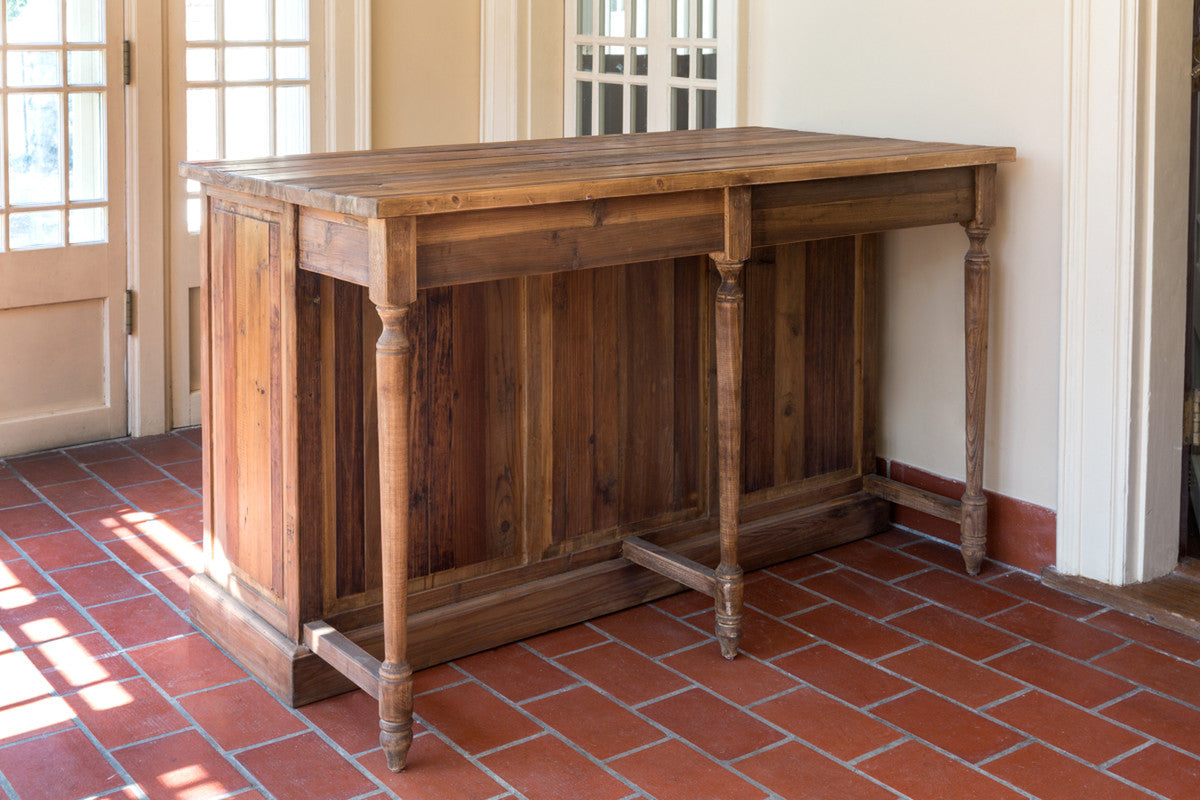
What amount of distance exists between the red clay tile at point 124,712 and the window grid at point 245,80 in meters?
2.51

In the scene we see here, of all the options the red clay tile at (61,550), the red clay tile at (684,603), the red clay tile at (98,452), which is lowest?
the red clay tile at (684,603)

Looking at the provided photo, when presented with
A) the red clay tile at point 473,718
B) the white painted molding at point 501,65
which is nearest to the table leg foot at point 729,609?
the red clay tile at point 473,718

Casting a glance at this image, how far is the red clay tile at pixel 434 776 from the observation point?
2.83 meters

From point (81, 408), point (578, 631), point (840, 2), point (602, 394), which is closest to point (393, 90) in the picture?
point (81, 408)

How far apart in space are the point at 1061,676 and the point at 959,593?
56 centimetres

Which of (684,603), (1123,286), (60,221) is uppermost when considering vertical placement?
(60,221)

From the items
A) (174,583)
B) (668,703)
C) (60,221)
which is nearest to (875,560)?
(668,703)

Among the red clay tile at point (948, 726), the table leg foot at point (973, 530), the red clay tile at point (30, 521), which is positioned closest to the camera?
the red clay tile at point (948, 726)

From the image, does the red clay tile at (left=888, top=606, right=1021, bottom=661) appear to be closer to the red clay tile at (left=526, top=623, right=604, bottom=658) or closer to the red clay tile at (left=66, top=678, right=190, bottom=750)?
the red clay tile at (left=526, top=623, right=604, bottom=658)

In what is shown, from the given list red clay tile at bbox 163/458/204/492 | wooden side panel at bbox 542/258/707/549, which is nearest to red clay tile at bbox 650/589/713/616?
wooden side panel at bbox 542/258/707/549

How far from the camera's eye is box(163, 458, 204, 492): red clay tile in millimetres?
4785

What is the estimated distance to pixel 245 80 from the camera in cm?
536

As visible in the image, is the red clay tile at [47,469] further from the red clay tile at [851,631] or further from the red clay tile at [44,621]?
the red clay tile at [851,631]

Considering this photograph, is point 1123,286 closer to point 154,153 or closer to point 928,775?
point 928,775
